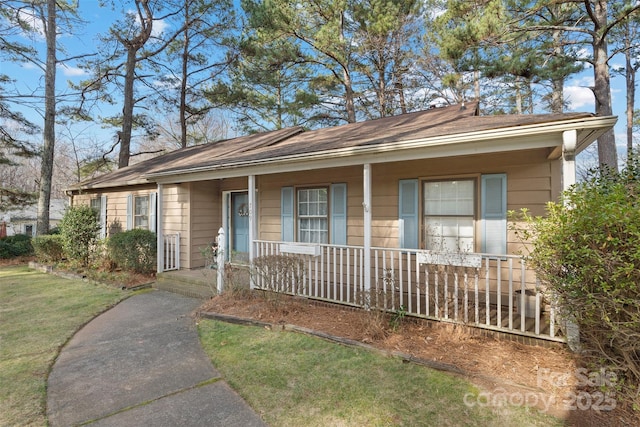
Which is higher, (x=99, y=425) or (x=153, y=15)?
(x=153, y=15)

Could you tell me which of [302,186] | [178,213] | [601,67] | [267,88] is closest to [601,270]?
[302,186]

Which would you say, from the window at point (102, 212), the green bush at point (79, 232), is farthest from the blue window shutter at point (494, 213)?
the window at point (102, 212)

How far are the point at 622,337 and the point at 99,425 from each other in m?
4.23

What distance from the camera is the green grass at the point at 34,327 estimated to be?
9.67 ft

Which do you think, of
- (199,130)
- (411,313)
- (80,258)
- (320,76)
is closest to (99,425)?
(411,313)

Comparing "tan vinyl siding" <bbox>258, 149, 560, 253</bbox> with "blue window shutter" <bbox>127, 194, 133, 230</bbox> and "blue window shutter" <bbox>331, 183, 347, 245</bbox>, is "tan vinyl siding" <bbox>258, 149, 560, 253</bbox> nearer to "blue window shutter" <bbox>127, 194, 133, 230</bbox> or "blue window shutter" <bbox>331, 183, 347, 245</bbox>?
"blue window shutter" <bbox>331, 183, 347, 245</bbox>

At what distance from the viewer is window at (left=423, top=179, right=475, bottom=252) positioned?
5.23m

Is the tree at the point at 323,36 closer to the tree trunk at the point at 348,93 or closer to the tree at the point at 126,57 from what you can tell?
the tree trunk at the point at 348,93

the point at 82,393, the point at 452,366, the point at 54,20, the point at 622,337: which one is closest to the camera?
the point at 622,337

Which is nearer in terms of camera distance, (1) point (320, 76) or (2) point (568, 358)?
(2) point (568, 358)

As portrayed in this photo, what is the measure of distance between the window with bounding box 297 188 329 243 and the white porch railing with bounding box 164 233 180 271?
3.41 meters

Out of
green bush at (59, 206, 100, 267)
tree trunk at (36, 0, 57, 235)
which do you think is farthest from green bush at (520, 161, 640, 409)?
tree trunk at (36, 0, 57, 235)

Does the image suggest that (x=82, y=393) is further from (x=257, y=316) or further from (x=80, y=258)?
(x=80, y=258)

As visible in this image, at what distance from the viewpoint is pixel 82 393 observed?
3.11 m
